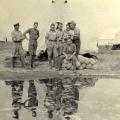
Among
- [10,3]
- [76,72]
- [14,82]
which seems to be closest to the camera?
[14,82]

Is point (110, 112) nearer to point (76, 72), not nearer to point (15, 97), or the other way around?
point (15, 97)

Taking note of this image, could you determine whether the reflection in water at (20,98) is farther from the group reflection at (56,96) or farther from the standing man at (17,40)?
the standing man at (17,40)

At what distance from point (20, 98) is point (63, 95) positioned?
119 centimetres

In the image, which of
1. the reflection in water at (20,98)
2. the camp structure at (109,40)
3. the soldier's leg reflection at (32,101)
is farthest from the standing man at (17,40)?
the camp structure at (109,40)

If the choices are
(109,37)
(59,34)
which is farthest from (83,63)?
(109,37)

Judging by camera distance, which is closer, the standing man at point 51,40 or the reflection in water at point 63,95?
the reflection in water at point 63,95

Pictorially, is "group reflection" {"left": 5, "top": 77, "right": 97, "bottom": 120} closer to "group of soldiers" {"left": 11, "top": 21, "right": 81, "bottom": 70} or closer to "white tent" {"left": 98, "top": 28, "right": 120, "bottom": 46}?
"group of soldiers" {"left": 11, "top": 21, "right": 81, "bottom": 70}

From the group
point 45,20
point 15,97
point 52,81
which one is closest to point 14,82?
point 52,81

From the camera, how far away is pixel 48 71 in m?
21.0

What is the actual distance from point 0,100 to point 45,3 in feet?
46.8

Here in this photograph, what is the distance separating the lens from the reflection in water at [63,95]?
1443 cm

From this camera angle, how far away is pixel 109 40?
Answer: 30.1 m

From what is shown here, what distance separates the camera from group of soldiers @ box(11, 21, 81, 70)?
Result: 21.1 meters

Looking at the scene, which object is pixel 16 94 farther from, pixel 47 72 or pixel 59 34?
pixel 59 34
